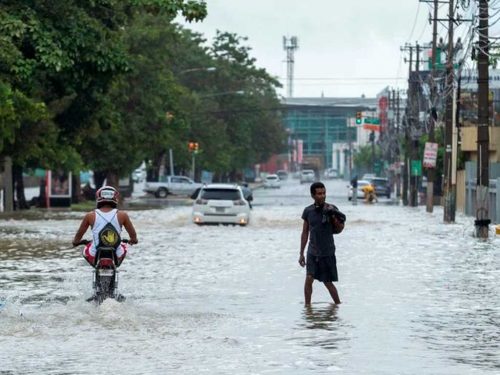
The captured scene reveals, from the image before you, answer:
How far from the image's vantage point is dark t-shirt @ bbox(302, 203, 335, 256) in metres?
19.2

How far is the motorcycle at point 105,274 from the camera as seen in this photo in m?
17.6

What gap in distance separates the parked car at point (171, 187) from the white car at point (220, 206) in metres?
54.9

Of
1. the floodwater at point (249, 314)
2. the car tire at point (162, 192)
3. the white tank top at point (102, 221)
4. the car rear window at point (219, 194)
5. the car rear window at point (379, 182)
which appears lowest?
the car tire at point (162, 192)

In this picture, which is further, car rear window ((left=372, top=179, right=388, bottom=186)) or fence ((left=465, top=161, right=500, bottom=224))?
car rear window ((left=372, top=179, right=388, bottom=186))

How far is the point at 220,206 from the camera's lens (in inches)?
1937

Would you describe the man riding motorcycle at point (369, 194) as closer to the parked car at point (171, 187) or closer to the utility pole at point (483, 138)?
the parked car at point (171, 187)

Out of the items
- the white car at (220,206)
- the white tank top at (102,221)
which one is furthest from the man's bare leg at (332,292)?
the white car at (220,206)

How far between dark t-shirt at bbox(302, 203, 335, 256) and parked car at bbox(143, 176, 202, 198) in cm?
8541

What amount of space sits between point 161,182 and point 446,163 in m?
52.4

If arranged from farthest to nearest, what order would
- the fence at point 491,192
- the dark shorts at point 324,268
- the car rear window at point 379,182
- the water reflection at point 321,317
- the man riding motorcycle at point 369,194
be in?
the car rear window at point 379,182 → the man riding motorcycle at point 369,194 → the fence at point 491,192 → the dark shorts at point 324,268 → the water reflection at point 321,317

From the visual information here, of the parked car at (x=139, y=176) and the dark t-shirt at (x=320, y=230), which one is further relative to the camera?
the parked car at (x=139, y=176)

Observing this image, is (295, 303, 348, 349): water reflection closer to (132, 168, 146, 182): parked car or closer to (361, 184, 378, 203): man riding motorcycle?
(361, 184, 378, 203): man riding motorcycle

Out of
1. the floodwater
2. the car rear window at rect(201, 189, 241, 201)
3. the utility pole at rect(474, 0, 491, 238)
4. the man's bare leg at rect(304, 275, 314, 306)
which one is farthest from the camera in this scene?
the car rear window at rect(201, 189, 241, 201)

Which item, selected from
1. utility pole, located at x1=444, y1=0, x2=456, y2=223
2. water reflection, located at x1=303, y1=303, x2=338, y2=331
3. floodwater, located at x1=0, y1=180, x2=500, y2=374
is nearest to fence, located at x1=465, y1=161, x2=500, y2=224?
utility pole, located at x1=444, y1=0, x2=456, y2=223
